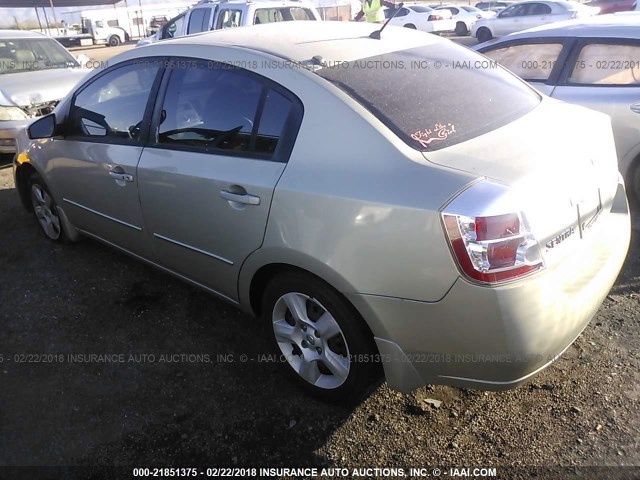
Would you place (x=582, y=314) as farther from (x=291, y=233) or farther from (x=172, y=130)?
(x=172, y=130)

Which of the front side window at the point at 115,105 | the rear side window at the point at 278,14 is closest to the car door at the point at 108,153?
the front side window at the point at 115,105

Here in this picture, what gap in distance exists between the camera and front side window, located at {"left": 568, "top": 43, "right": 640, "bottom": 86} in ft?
13.6

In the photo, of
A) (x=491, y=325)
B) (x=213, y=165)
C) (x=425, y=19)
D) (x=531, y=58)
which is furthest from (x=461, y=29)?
(x=491, y=325)

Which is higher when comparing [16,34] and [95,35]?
[16,34]

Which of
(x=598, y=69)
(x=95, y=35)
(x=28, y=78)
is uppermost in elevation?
(x=598, y=69)

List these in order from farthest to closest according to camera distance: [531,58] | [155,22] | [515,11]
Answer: [155,22], [515,11], [531,58]

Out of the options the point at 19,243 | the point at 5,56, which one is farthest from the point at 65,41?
the point at 19,243

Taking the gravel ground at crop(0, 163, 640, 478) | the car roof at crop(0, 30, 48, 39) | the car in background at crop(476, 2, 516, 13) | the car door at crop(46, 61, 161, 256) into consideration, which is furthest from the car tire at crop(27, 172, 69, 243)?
the car in background at crop(476, 2, 516, 13)

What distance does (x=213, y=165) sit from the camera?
8.33 ft

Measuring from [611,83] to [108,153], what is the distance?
12.9 ft

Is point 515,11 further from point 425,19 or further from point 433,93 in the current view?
point 433,93

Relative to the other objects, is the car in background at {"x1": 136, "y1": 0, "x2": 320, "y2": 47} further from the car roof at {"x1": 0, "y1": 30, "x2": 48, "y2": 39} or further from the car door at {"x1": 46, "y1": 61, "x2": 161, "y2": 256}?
the car door at {"x1": 46, "y1": 61, "x2": 161, "y2": 256}

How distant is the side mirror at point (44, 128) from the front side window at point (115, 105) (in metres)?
0.12

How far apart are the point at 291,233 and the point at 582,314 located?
125 centimetres
